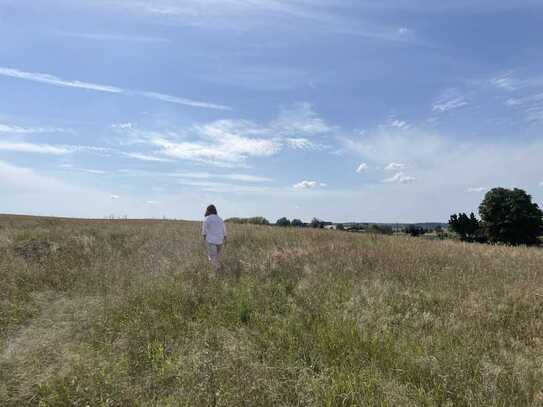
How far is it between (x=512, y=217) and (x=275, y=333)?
45.3 m

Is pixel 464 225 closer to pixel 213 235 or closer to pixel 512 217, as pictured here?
pixel 512 217

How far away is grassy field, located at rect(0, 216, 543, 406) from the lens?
3.34m

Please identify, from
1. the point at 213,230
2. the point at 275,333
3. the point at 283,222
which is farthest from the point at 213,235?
the point at 283,222

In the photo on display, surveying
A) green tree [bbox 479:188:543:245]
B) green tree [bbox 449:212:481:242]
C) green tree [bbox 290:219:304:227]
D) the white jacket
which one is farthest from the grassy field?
green tree [bbox 449:212:481:242]

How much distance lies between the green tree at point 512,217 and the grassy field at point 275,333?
125ft

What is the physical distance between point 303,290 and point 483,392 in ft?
11.8

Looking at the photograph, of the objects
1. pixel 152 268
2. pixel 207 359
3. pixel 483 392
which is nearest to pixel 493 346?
pixel 483 392

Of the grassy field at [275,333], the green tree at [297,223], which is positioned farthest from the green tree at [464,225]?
the grassy field at [275,333]

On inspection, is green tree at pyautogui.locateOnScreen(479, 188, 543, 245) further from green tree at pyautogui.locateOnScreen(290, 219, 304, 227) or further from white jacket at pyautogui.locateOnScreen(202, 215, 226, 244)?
white jacket at pyautogui.locateOnScreen(202, 215, 226, 244)

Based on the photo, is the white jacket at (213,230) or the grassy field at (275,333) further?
the white jacket at (213,230)

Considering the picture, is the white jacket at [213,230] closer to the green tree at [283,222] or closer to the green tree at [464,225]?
the green tree at [283,222]

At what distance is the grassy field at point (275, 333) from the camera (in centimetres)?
334

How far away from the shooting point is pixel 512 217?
3906 centimetres

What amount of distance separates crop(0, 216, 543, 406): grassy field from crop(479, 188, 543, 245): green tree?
38.2m
